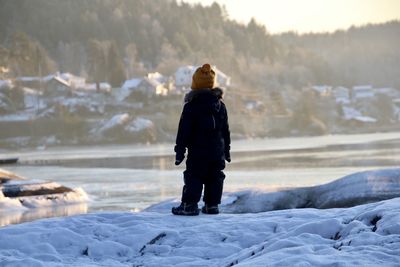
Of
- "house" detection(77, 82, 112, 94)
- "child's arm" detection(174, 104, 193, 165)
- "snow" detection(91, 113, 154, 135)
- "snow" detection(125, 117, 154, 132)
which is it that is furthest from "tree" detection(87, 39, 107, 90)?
"child's arm" detection(174, 104, 193, 165)

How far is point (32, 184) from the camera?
26750 millimetres

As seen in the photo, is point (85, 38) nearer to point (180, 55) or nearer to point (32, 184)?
point (180, 55)

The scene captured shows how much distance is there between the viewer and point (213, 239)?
9.02 m

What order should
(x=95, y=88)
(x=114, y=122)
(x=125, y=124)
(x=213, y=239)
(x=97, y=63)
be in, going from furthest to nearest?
(x=97, y=63), (x=95, y=88), (x=125, y=124), (x=114, y=122), (x=213, y=239)

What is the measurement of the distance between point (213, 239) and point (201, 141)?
212 cm

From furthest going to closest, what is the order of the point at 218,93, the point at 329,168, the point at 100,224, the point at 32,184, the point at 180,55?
the point at 180,55 < the point at 329,168 < the point at 32,184 < the point at 218,93 < the point at 100,224

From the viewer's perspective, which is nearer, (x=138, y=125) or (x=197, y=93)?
(x=197, y=93)

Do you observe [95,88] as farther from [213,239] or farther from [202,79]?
[213,239]

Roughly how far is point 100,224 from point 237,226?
156 centimetres

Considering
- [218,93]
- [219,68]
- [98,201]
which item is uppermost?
[219,68]

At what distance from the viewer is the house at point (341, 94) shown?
14919 cm

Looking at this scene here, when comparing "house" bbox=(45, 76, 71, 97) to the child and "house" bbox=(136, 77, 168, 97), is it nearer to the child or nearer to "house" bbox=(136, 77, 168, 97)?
"house" bbox=(136, 77, 168, 97)

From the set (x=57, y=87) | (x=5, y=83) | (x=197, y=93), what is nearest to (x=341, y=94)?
(x=57, y=87)

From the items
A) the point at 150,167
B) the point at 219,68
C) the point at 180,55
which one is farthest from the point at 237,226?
the point at 180,55
